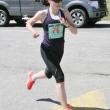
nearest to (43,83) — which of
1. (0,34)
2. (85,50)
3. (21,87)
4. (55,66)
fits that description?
(21,87)

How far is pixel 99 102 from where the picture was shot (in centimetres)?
737

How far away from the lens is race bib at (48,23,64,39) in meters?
6.69

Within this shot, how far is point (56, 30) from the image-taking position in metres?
6.69

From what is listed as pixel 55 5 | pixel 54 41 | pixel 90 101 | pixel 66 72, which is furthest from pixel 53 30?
pixel 66 72

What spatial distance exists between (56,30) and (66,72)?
3238 mm

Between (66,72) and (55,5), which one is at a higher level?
(55,5)

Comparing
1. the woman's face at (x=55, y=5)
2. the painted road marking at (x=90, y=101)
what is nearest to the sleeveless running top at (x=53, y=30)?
the woman's face at (x=55, y=5)

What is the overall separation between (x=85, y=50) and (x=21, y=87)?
4.26 meters

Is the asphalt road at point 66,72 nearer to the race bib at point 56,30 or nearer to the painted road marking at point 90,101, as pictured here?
the painted road marking at point 90,101

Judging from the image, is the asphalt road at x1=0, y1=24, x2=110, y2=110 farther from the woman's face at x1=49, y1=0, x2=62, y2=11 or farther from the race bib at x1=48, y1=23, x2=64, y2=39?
the woman's face at x1=49, y1=0, x2=62, y2=11

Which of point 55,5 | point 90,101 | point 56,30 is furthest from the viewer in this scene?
point 90,101

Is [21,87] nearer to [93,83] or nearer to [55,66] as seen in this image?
[93,83]

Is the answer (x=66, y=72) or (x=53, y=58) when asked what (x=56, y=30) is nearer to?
(x=53, y=58)

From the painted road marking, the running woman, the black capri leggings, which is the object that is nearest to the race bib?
the running woman
